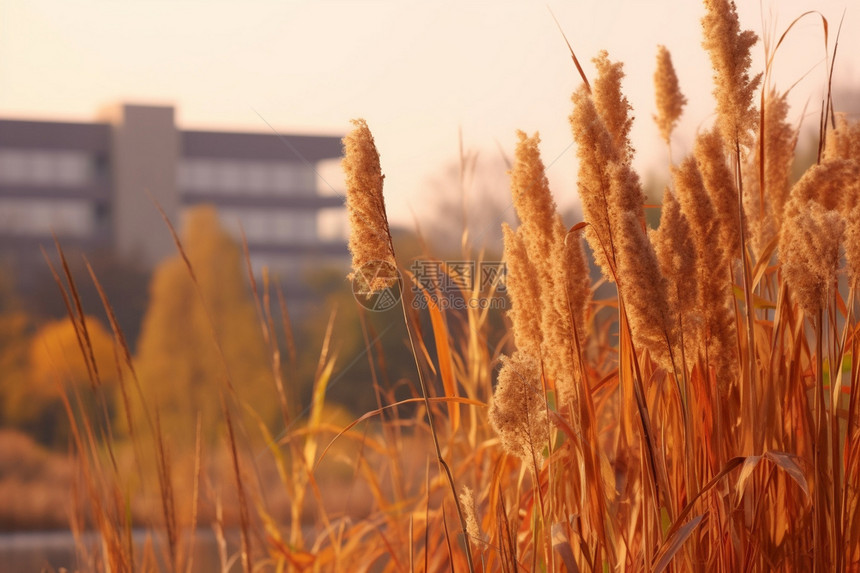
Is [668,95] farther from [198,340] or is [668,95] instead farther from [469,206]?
[198,340]

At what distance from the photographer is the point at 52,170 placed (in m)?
13.0

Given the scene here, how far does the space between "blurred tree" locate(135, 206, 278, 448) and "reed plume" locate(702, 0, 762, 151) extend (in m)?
8.74

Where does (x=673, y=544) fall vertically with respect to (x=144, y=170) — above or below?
below

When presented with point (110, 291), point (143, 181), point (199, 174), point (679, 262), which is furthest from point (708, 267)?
point (199, 174)

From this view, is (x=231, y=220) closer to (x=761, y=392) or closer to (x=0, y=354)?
(x=0, y=354)

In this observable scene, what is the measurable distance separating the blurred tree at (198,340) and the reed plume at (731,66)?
28.7 feet

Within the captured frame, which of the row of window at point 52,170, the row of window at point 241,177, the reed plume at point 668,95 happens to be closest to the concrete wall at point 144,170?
the row of window at point 241,177

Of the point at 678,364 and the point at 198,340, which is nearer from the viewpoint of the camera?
the point at 678,364

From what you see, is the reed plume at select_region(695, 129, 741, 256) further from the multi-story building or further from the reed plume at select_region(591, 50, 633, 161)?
the multi-story building

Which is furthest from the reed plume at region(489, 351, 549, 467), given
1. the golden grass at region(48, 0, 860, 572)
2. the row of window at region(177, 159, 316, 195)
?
the row of window at region(177, 159, 316, 195)

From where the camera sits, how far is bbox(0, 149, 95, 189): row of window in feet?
42.2

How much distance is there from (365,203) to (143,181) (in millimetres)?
12255

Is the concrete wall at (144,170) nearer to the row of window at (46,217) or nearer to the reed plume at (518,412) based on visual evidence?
the row of window at (46,217)

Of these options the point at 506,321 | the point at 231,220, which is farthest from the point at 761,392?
the point at 231,220
